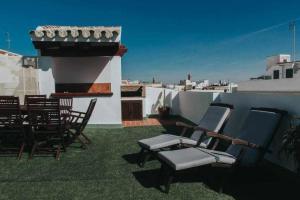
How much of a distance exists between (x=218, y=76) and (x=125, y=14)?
33656 millimetres

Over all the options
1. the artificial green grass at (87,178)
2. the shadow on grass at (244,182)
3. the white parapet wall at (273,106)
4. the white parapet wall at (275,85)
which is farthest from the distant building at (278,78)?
the artificial green grass at (87,178)

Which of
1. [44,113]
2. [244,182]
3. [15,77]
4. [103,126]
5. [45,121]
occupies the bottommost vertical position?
[244,182]

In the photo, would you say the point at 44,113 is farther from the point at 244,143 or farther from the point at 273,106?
the point at 273,106

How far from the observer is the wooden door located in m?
11.3

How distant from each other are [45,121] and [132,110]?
236 inches

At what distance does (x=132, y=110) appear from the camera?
37.2 feet

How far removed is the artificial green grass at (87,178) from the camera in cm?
363

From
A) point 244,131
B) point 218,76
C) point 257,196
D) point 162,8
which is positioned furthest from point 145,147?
point 218,76

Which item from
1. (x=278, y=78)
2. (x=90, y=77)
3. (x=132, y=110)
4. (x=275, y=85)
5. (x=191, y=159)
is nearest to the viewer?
(x=191, y=159)

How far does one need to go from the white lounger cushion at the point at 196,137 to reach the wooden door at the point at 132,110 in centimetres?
556

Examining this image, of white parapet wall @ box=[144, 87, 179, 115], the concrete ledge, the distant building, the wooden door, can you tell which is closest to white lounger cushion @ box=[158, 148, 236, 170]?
the concrete ledge

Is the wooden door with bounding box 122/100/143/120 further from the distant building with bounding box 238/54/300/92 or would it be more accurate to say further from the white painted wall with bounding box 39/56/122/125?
the distant building with bounding box 238/54/300/92

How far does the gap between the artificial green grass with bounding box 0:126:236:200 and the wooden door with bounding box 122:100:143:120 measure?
5163 mm

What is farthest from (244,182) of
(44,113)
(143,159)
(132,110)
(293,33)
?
(293,33)
